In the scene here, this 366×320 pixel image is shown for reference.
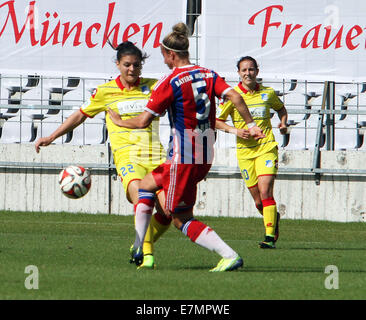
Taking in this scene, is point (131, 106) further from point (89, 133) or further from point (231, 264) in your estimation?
point (89, 133)

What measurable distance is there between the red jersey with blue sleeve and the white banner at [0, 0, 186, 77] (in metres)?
10.5

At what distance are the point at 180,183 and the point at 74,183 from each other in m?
2.10

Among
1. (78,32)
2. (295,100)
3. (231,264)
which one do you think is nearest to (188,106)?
(231,264)

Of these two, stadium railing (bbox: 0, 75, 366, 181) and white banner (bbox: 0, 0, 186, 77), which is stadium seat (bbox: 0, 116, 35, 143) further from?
white banner (bbox: 0, 0, 186, 77)

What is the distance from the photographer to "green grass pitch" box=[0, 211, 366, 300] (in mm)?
6555

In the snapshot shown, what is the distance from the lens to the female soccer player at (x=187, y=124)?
7.75 metres

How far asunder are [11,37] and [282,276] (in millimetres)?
12315

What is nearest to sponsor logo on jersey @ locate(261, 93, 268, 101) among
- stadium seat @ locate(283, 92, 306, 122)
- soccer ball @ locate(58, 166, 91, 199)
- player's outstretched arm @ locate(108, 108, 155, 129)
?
soccer ball @ locate(58, 166, 91, 199)

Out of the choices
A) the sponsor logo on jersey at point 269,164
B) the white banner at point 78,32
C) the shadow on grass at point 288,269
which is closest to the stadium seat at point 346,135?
the white banner at point 78,32

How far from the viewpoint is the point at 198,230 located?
25.6 ft

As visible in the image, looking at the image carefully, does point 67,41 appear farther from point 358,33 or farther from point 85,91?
point 358,33

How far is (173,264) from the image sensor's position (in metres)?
8.79

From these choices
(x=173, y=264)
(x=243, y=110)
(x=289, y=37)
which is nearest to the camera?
(x=243, y=110)

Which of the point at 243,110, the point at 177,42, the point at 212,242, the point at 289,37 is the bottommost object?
the point at 212,242
